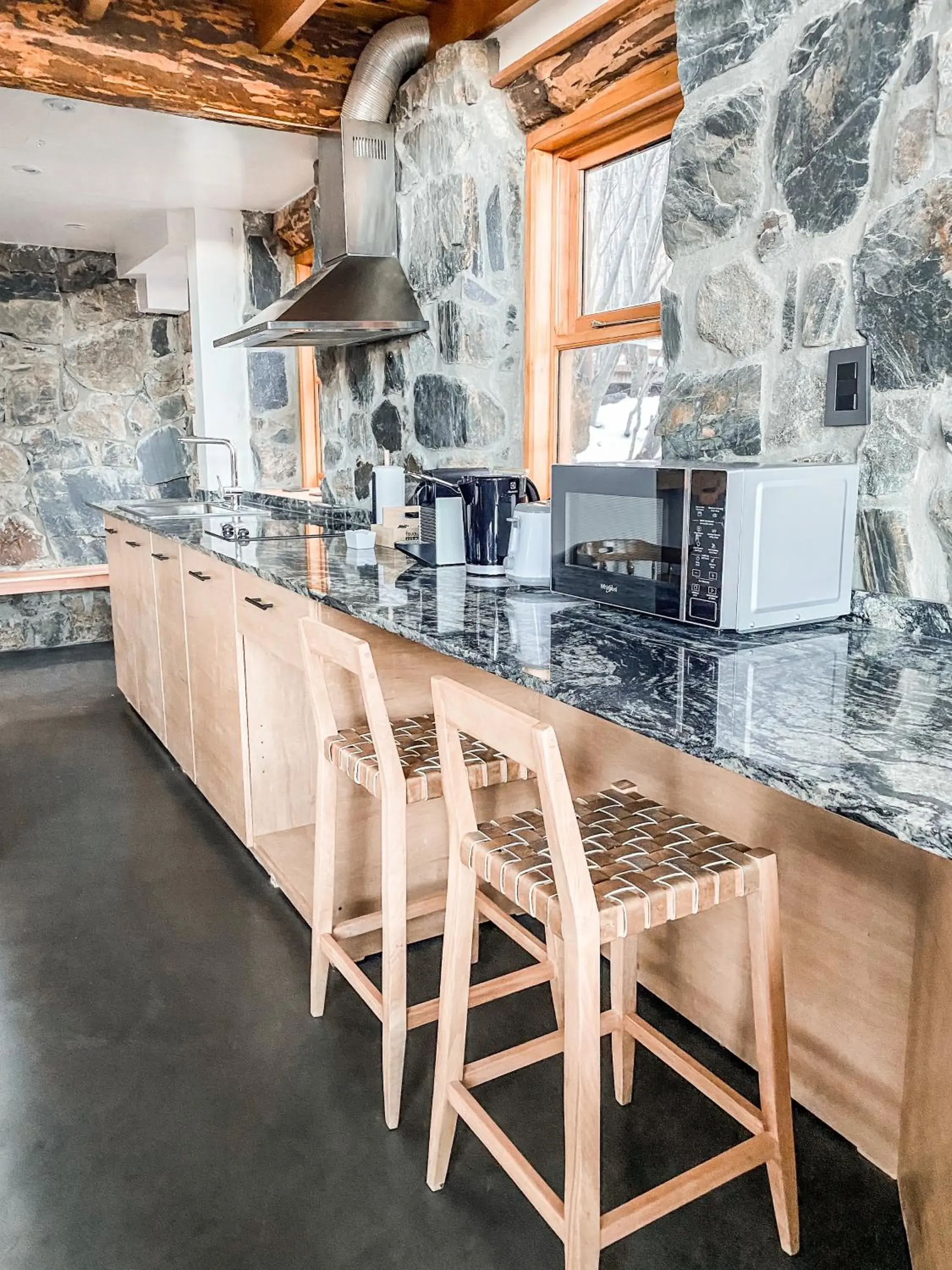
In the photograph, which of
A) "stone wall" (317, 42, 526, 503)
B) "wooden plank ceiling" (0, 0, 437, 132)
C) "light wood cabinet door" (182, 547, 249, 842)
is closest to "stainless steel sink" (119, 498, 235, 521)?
"light wood cabinet door" (182, 547, 249, 842)

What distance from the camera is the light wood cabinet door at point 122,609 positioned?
3893 mm

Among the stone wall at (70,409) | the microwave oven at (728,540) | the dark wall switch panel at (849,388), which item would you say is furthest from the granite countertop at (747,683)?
the stone wall at (70,409)

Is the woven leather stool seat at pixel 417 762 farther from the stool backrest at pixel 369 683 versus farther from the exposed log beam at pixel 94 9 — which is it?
the exposed log beam at pixel 94 9

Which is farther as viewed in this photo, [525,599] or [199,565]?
[199,565]

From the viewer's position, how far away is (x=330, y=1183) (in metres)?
1.49

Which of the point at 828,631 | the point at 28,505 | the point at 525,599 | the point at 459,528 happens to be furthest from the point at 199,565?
the point at 28,505

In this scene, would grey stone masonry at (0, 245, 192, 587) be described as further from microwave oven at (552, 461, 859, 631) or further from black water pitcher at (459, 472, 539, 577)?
microwave oven at (552, 461, 859, 631)

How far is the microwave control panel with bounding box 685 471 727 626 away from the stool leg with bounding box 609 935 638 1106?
1.86ft

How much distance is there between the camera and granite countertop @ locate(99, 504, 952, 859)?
978 mm

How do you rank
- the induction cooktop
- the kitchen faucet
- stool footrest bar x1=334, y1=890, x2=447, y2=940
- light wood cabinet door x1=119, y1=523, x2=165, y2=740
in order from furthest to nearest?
the kitchen faucet, light wood cabinet door x1=119, y1=523, x2=165, y2=740, the induction cooktop, stool footrest bar x1=334, y1=890, x2=447, y2=940

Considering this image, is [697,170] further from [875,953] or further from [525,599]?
[875,953]

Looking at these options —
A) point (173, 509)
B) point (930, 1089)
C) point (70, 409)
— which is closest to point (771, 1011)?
point (930, 1089)

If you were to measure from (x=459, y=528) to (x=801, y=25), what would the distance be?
126cm

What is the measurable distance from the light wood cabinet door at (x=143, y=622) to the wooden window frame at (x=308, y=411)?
129 cm
